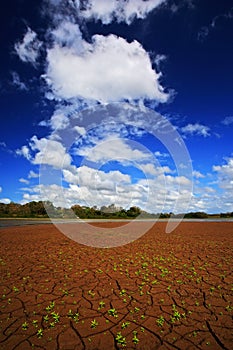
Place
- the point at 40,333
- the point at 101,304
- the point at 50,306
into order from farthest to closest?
the point at 101,304
the point at 50,306
the point at 40,333

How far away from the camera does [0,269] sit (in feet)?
22.8

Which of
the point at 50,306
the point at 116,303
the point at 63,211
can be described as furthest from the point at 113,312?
the point at 63,211

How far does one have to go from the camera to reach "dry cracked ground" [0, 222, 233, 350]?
3475mm

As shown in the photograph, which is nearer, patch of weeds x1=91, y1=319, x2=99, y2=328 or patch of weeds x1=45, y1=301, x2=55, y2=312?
patch of weeds x1=91, y1=319, x2=99, y2=328

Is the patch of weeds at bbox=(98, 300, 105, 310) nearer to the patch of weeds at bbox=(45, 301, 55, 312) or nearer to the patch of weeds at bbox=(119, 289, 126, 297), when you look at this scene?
the patch of weeds at bbox=(119, 289, 126, 297)

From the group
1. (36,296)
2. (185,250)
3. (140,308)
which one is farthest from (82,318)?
(185,250)

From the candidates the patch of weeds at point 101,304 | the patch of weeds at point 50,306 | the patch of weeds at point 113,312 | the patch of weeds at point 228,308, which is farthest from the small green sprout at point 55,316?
the patch of weeds at point 228,308

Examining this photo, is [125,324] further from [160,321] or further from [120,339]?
[160,321]

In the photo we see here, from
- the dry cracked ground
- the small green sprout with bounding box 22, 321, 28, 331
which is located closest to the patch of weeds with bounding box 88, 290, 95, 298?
the dry cracked ground

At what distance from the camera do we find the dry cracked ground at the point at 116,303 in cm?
347

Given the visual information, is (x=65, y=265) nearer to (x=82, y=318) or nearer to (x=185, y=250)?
(x=82, y=318)

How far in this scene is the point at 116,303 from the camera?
15.4 feet

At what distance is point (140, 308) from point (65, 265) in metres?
3.76

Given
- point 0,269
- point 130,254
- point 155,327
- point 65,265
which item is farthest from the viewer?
point 130,254
